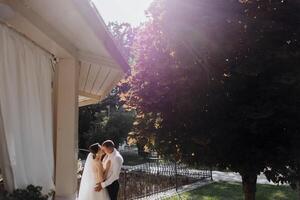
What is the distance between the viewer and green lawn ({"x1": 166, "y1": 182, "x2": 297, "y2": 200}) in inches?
446

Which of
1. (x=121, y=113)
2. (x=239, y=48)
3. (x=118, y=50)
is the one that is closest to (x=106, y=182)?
(x=118, y=50)

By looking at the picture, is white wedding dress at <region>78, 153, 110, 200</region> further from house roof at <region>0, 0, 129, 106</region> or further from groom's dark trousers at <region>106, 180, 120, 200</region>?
house roof at <region>0, 0, 129, 106</region>

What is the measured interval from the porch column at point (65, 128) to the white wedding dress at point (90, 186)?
1788 millimetres

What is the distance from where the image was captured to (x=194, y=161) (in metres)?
6.78

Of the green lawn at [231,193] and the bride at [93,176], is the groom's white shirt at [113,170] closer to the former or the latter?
the bride at [93,176]

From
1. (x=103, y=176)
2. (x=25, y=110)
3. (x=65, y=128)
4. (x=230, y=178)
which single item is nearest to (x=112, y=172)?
(x=103, y=176)

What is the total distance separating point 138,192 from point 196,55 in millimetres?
6433

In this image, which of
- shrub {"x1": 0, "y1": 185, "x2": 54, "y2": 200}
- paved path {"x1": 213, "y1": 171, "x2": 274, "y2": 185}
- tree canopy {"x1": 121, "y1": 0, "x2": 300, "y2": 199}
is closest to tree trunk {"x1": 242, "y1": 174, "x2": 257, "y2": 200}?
tree canopy {"x1": 121, "y1": 0, "x2": 300, "y2": 199}

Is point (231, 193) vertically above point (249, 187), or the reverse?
point (249, 187)

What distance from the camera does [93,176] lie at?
21.9 ft

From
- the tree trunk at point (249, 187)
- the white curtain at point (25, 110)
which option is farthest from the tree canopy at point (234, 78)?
the white curtain at point (25, 110)

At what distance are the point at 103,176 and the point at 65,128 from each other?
203cm

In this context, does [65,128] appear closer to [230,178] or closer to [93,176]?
[93,176]

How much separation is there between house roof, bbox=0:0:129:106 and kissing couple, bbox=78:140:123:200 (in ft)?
6.09
